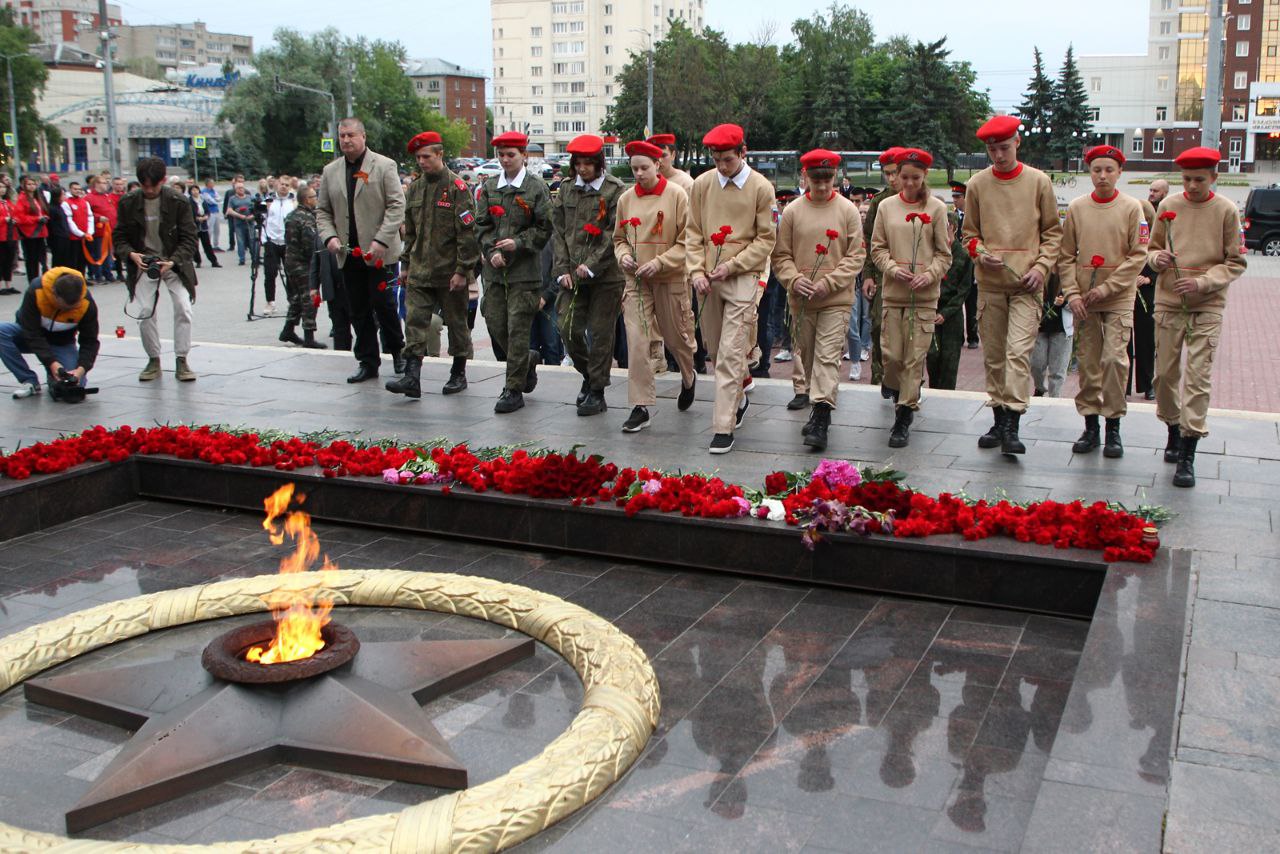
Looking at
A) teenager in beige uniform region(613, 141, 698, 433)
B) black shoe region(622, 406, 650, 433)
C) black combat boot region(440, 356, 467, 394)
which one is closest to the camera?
black shoe region(622, 406, 650, 433)

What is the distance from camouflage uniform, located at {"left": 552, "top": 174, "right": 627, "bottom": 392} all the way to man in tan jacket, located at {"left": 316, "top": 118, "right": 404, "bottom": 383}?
1.41 m

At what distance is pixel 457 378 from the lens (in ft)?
32.7

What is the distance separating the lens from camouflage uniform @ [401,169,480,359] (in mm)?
9523

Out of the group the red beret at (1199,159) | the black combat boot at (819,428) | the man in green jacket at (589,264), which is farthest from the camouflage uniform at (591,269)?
the red beret at (1199,159)

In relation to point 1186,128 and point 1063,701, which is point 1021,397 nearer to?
point 1063,701

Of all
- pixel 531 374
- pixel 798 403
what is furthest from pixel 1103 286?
pixel 531 374

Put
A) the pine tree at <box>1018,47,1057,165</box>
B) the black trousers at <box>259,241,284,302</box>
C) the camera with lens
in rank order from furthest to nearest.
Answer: the pine tree at <box>1018,47,1057,165</box> < the black trousers at <box>259,241,284,302</box> < the camera with lens

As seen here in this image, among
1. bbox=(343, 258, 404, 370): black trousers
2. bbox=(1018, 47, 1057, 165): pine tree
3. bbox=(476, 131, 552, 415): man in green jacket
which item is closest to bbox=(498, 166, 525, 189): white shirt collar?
bbox=(476, 131, 552, 415): man in green jacket

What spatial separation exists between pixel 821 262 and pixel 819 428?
1.12m

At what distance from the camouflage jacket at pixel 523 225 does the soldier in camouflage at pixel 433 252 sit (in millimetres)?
313

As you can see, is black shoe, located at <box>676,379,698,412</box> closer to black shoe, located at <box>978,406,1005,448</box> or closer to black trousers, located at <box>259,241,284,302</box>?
black shoe, located at <box>978,406,1005,448</box>

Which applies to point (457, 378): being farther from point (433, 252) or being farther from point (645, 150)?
point (645, 150)

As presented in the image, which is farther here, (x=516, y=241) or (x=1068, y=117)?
(x=1068, y=117)

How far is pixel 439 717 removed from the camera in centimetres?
452
